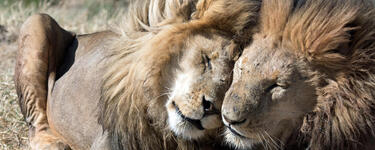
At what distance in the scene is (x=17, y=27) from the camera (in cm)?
671

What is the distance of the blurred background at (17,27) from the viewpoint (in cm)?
459

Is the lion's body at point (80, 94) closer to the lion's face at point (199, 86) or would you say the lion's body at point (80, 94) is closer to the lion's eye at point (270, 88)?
the lion's face at point (199, 86)

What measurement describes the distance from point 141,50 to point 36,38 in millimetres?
1644

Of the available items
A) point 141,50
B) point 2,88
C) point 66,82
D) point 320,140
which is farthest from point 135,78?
point 2,88

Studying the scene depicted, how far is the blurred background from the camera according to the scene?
4.59 meters

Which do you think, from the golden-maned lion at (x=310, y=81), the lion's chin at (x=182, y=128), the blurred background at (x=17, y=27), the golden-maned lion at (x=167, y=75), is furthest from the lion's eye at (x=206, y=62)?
the blurred background at (x=17, y=27)

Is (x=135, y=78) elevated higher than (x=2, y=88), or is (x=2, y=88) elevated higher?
(x=135, y=78)

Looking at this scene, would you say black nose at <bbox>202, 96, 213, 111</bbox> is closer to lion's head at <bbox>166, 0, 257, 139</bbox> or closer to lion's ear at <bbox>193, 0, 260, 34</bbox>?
lion's head at <bbox>166, 0, 257, 139</bbox>

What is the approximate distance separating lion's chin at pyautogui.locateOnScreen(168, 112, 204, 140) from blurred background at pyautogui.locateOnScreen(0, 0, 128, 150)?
2.84 feet

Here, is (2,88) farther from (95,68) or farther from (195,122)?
(195,122)

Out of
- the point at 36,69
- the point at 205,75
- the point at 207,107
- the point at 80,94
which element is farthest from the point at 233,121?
the point at 36,69

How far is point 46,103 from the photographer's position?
463 centimetres

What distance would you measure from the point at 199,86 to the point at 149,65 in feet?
1.05

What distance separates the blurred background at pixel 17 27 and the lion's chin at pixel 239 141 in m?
1.06
